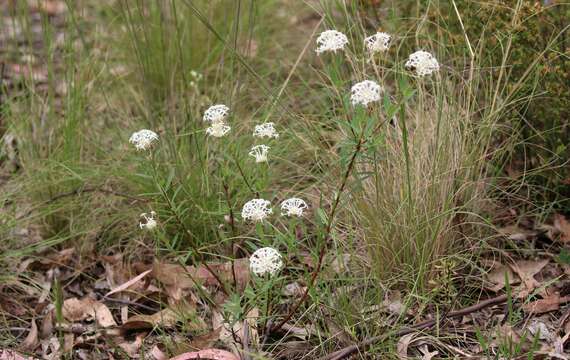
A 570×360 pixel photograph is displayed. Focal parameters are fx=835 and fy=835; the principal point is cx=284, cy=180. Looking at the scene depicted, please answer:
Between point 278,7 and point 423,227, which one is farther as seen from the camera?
point 278,7

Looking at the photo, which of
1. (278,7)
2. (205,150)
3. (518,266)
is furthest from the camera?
(278,7)

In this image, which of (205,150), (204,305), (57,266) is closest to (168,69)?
(205,150)

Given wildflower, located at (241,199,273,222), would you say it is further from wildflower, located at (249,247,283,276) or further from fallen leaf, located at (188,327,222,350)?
fallen leaf, located at (188,327,222,350)

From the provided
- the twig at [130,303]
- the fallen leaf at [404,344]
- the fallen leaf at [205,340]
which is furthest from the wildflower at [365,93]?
the twig at [130,303]

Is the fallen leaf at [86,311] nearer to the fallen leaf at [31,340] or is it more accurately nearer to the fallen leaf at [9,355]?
the fallen leaf at [31,340]

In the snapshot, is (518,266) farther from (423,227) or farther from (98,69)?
(98,69)

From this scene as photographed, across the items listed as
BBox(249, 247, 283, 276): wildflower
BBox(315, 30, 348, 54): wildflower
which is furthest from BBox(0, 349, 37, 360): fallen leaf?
BBox(315, 30, 348, 54): wildflower

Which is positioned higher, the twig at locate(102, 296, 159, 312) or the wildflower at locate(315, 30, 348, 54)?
the wildflower at locate(315, 30, 348, 54)
